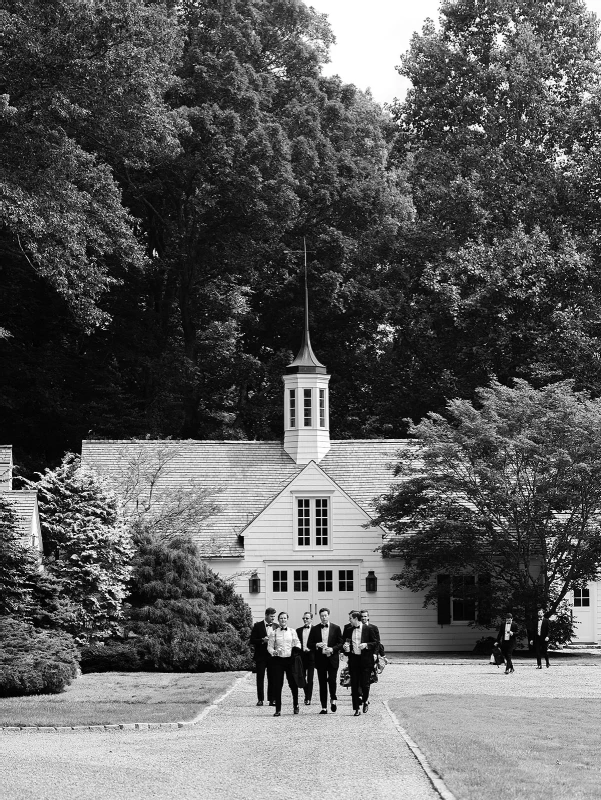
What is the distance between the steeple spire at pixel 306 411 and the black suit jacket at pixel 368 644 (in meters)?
23.9

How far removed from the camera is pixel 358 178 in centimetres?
5644

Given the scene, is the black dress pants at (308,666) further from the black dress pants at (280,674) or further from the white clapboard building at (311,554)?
the white clapboard building at (311,554)

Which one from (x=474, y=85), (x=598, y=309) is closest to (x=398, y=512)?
(x=598, y=309)

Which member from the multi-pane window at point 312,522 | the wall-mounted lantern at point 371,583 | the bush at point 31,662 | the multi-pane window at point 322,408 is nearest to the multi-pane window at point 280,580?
the multi-pane window at point 312,522

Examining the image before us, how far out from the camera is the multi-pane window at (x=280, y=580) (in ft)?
138

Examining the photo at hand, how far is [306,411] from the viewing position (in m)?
45.8

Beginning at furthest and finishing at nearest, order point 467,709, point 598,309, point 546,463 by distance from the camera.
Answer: point 598,309 < point 546,463 < point 467,709

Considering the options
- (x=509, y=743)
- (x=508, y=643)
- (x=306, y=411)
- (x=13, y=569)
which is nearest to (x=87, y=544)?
(x=13, y=569)

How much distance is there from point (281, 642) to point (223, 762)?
6402 mm

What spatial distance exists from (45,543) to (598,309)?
77.8 feet

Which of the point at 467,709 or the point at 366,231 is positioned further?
the point at 366,231

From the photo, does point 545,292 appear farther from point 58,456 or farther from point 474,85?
point 58,456

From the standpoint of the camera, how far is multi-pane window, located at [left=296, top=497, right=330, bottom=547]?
4241 cm

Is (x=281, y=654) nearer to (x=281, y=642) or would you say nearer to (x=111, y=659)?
(x=281, y=642)
